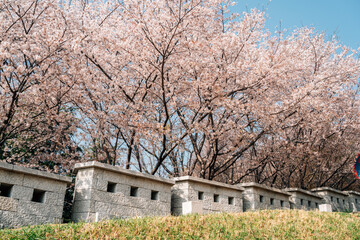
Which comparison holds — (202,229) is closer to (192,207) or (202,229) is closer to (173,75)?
(192,207)

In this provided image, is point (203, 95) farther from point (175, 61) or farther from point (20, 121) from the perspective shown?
point (20, 121)

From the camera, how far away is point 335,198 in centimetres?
1675

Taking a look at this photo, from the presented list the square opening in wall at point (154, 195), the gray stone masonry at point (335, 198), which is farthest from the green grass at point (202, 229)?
the gray stone masonry at point (335, 198)

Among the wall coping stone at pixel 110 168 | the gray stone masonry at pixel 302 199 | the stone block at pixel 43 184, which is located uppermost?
the gray stone masonry at pixel 302 199

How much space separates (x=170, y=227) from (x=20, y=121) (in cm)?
649

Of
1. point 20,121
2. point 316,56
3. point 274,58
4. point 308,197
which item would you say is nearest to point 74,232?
point 20,121

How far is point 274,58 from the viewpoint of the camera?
37.0 feet

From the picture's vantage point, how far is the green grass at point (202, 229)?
548 cm

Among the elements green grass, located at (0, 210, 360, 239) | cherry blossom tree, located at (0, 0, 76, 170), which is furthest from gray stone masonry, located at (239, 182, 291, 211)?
cherry blossom tree, located at (0, 0, 76, 170)

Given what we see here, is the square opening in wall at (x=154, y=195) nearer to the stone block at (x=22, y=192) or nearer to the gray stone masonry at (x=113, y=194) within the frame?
the gray stone masonry at (x=113, y=194)

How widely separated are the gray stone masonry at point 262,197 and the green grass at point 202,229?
9.83ft

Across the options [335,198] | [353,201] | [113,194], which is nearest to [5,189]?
[113,194]

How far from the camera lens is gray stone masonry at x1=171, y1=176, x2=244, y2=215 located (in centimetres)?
936

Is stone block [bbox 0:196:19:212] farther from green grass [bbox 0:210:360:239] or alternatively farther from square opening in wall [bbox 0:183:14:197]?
green grass [bbox 0:210:360:239]
